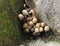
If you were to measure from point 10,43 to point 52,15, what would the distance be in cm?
42

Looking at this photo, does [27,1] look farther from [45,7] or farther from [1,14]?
[1,14]

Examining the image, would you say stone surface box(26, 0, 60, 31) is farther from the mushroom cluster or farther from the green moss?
the green moss

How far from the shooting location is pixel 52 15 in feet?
6.08

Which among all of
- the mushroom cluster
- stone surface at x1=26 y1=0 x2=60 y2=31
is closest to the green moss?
the mushroom cluster

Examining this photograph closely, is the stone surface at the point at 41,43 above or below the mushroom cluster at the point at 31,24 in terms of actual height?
below

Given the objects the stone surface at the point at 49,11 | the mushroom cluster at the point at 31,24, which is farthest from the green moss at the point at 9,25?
the stone surface at the point at 49,11

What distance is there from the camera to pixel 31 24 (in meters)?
1.85

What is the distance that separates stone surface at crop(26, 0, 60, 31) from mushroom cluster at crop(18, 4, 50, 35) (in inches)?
1.8

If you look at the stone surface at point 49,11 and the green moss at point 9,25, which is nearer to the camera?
the green moss at point 9,25

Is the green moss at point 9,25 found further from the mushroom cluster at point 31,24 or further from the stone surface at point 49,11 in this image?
the stone surface at point 49,11

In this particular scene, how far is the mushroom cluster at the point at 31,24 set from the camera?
1844 mm

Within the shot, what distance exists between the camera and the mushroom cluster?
6.05ft

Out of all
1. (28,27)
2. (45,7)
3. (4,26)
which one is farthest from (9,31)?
(45,7)

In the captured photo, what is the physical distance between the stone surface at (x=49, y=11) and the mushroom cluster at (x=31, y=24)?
0.04 m
